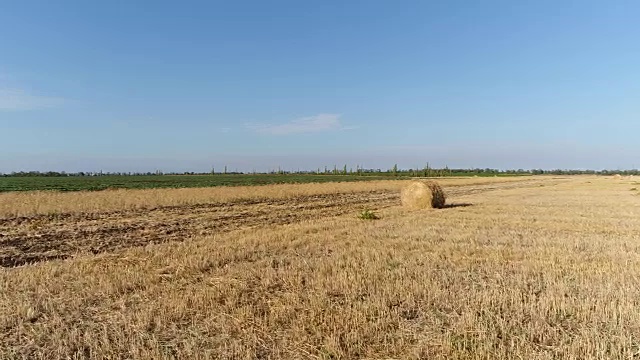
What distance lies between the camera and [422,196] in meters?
22.3

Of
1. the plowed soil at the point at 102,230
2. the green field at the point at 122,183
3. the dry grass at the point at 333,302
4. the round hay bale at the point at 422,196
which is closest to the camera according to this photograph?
the dry grass at the point at 333,302

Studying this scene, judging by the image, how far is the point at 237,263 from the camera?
9.04 m

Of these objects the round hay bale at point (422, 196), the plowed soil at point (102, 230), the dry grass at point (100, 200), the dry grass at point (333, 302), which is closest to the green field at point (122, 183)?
the dry grass at point (100, 200)

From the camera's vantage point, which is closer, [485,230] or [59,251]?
[59,251]

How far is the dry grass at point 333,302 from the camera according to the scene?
15.1 ft

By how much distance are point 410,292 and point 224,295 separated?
10.4 feet

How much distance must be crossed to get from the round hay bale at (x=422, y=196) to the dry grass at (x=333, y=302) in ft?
36.0

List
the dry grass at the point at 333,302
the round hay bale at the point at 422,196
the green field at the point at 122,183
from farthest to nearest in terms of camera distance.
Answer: the green field at the point at 122,183 → the round hay bale at the point at 422,196 → the dry grass at the point at 333,302

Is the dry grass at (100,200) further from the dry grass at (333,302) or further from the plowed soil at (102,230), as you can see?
the dry grass at (333,302)

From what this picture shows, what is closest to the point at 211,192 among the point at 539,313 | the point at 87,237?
the point at 87,237

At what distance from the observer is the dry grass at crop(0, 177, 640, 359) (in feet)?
15.1

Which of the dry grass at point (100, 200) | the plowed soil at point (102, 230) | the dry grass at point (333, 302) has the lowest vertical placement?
the plowed soil at point (102, 230)

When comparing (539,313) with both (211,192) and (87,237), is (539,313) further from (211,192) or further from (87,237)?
(211,192)

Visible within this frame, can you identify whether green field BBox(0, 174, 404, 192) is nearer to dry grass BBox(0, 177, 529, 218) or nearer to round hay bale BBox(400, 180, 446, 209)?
dry grass BBox(0, 177, 529, 218)
